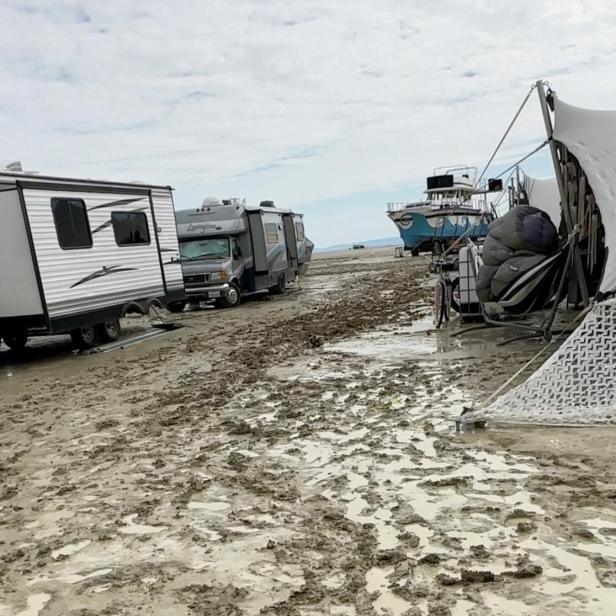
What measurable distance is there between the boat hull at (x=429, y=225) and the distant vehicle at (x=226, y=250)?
15.2m

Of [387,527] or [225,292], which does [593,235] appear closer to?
[387,527]

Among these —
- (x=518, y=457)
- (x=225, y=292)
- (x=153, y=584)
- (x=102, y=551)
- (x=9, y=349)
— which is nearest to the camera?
(x=153, y=584)

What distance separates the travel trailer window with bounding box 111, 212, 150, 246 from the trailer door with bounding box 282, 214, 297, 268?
8.12 meters

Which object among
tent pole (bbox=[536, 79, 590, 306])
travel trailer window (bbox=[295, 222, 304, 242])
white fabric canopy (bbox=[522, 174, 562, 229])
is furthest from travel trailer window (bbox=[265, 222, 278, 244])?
tent pole (bbox=[536, 79, 590, 306])

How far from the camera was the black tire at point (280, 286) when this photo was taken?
66.0 feet

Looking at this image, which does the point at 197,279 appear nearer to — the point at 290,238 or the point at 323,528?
the point at 290,238

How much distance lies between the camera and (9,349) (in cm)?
1251

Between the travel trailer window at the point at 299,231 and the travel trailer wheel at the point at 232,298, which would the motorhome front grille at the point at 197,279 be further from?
the travel trailer window at the point at 299,231

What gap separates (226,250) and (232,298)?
52.8 inches

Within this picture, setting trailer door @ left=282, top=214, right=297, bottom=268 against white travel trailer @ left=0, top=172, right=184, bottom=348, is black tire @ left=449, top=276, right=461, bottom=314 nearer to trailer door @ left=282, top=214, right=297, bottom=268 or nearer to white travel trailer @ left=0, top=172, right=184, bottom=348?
white travel trailer @ left=0, top=172, right=184, bottom=348

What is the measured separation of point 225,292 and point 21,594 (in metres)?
14.2

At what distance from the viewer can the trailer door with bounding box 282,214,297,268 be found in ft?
67.0

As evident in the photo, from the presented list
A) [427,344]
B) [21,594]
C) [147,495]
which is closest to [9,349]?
[427,344]

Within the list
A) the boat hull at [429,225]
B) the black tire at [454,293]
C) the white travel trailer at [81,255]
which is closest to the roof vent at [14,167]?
the white travel trailer at [81,255]
